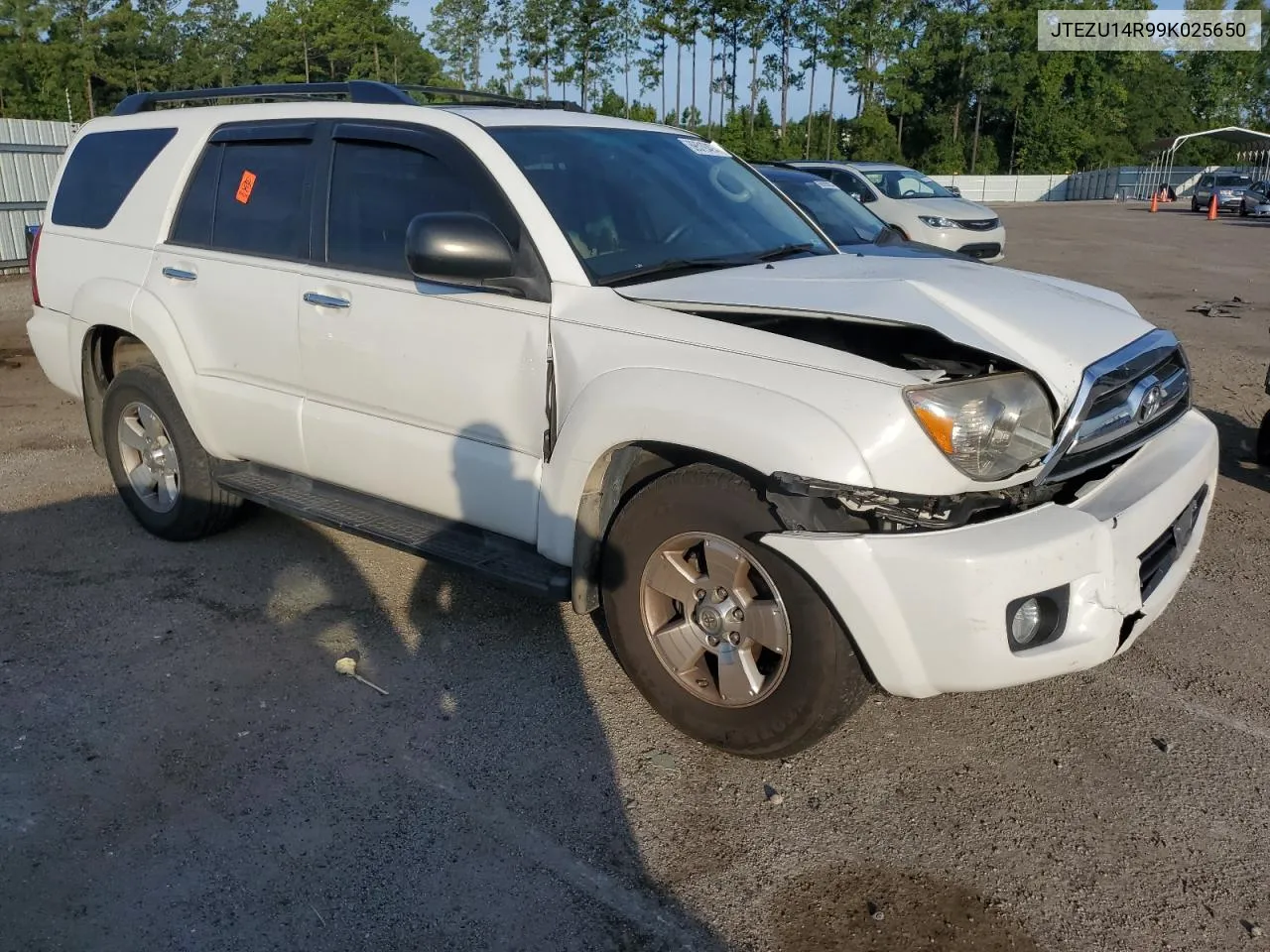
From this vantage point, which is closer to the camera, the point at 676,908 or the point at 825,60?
the point at 676,908

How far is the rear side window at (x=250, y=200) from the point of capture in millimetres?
4375

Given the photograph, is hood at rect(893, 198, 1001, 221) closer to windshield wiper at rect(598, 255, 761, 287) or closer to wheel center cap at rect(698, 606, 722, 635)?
windshield wiper at rect(598, 255, 761, 287)

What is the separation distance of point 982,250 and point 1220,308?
3.48 m

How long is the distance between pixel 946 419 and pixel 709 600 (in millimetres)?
925

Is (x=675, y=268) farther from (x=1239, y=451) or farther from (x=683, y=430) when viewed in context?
(x=1239, y=451)

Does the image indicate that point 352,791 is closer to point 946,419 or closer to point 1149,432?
point 946,419

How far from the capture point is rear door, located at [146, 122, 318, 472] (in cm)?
436

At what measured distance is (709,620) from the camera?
3.33 meters

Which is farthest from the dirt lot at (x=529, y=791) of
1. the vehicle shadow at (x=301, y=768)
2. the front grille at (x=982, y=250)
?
the front grille at (x=982, y=250)

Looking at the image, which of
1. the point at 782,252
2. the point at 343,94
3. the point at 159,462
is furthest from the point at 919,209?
the point at 159,462

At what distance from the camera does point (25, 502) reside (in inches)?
232

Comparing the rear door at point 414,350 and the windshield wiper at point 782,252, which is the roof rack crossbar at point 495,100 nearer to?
the rear door at point 414,350

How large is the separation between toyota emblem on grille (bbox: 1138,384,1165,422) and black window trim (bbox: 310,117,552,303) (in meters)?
1.91

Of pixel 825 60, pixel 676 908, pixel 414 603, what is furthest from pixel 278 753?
pixel 825 60
